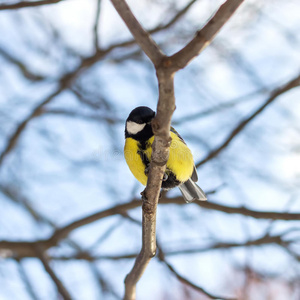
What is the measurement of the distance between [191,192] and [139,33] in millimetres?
1823

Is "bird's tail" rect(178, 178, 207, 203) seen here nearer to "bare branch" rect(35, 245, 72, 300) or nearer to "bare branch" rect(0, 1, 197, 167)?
"bare branch" rect(35, 245, 72, 300)

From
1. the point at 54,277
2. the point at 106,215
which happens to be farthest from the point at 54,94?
the point at 54,277

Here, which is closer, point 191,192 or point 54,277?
point 54,277

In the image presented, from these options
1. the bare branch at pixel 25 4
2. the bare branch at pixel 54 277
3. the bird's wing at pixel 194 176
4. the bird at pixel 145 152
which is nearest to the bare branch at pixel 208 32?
the bird at pixel 145 152

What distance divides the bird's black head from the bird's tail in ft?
2.11

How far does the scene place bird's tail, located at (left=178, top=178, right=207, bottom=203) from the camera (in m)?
2.97

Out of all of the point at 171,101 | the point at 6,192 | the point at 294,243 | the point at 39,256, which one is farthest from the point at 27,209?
the point at 171,101

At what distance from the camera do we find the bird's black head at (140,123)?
8.55 ft

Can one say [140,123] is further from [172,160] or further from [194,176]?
[194,176]

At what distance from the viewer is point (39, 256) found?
10.1 feet

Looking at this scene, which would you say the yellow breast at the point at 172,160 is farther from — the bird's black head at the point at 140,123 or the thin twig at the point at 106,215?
the thin twig at the point at 106,215

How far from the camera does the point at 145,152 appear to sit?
2570 mm

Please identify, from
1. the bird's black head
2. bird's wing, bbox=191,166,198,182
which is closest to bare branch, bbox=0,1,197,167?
the bird's black head

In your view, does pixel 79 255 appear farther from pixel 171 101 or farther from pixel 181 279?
pixel 171 101
